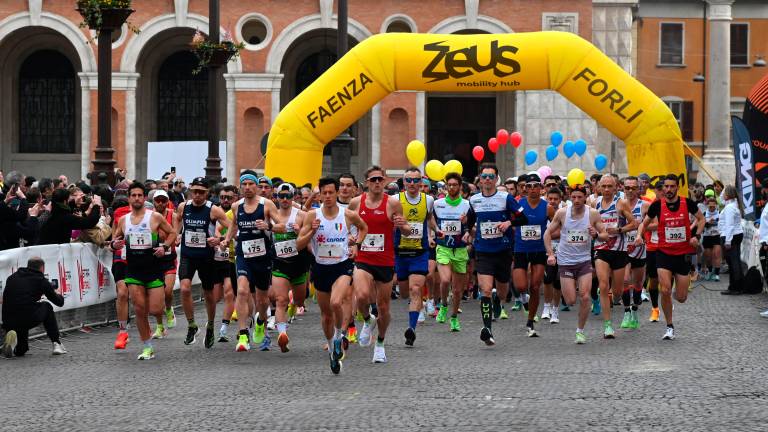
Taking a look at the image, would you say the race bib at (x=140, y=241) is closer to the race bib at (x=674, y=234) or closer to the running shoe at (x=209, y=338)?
the running shoe at (x=209, y=338)

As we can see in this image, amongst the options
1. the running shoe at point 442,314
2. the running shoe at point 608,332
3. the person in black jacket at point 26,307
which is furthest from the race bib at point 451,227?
the person in black jacket at point 26,307

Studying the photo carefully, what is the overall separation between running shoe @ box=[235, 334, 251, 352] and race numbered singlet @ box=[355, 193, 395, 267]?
1.53m

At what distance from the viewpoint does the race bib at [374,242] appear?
46.2 ft

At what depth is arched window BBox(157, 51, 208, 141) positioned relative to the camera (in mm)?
46750

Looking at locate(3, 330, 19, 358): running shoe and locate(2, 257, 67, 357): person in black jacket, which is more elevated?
locate(2, 257, 67, 357): person in black jacket

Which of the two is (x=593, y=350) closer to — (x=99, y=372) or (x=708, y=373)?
(x=708, y=373)

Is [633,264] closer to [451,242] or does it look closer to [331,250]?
[451,242]

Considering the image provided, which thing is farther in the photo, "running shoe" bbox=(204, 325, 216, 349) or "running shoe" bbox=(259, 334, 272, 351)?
"running shoe" bbox=(204, 325, 216, 349)

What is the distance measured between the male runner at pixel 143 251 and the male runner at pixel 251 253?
0.70 meters

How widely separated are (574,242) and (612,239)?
90 cm

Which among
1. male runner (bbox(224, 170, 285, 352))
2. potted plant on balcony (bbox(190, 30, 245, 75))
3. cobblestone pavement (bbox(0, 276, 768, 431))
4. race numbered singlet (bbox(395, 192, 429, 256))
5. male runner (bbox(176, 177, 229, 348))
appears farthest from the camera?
potted plant on balcony (bbox(190, 30, 245, 75))

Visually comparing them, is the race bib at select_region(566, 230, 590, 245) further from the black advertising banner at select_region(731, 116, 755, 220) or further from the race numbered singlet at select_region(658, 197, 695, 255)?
the black advertising banner at select_region(731, 116, 755, 220)

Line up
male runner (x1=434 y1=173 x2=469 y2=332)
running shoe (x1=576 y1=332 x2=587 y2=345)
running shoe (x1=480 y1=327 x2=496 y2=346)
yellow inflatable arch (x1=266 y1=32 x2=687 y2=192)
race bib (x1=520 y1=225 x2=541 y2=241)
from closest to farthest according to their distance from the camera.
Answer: running shoe (x1=480 y1=327 x2=496 y2=346) → running shoe (x1=576 y1=332 x2=587 y2=345) → male runner (x1=434 y1=173 x2=469 y2=332) → race bib (x1=520 y1=225 x2=541 y2=241) → yellow inflatable arch (x1=266 y1=32 x2=687 y2=192)

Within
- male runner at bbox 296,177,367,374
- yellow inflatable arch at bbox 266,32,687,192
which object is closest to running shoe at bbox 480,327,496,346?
male runner at bbox 296,177,367,374
